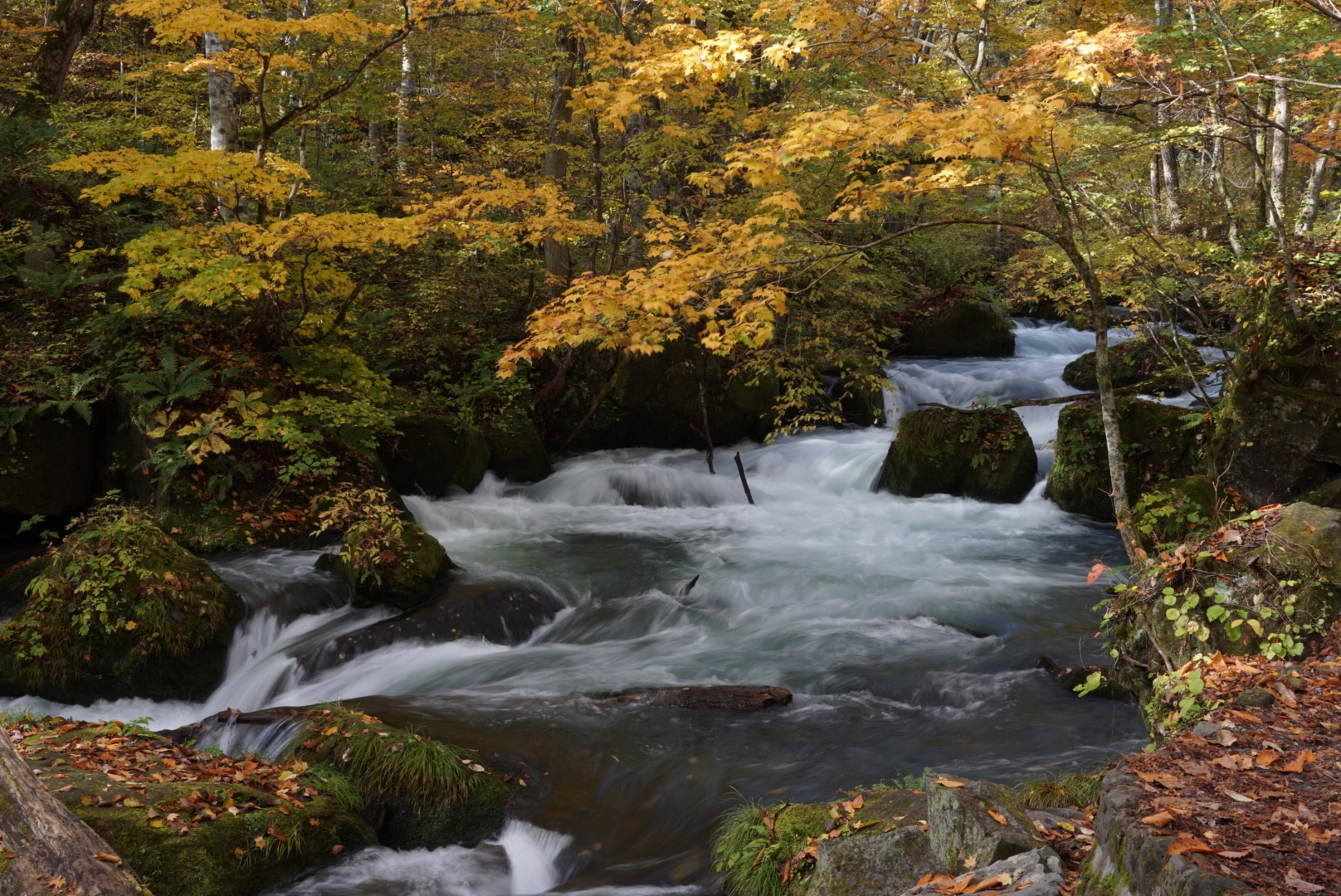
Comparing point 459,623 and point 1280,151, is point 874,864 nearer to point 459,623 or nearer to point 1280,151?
point 459,623

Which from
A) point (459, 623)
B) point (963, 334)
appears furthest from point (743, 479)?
point (963, 334)

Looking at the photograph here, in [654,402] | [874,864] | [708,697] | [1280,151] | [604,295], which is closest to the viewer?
[874,864]

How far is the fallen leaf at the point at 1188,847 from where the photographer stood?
94.7 inches

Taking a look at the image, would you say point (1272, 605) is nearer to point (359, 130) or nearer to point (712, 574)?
point (712, 574)

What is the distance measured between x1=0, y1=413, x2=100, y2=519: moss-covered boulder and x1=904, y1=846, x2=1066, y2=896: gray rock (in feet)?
33.4

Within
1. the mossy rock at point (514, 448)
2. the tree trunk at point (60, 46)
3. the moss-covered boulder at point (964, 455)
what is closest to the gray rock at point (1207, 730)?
the moss-covered boulder at point (964, 455)

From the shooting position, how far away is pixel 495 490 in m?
12.8

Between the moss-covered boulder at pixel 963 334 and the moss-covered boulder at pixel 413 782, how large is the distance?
50.2ft

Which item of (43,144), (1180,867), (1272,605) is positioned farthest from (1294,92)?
(43,144)

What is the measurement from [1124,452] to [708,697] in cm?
718

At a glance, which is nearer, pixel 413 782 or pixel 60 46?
pixel 413 782

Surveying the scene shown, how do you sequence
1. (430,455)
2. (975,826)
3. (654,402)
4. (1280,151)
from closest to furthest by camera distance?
(975,826) → (1280,151) → (430,455) → (654,402)

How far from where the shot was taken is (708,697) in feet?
21.9

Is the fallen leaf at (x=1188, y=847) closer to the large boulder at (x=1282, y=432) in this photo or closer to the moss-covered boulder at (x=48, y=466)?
the large boulder at (x=1282, y=432)
